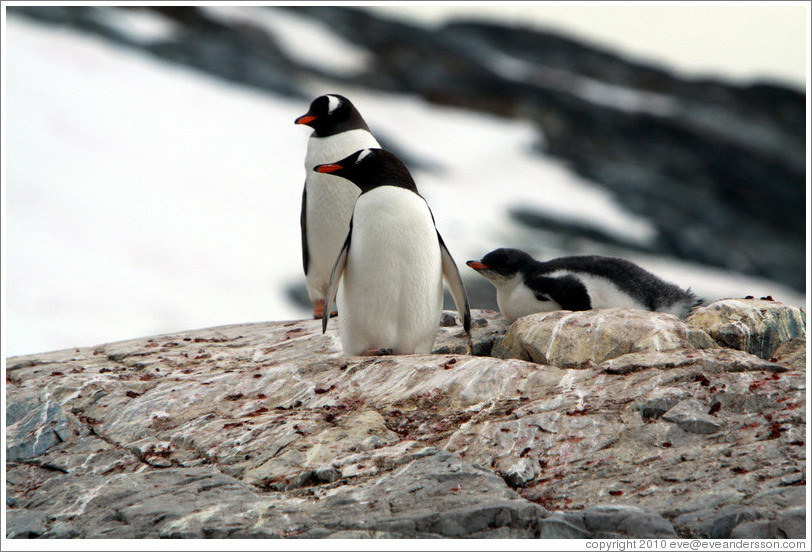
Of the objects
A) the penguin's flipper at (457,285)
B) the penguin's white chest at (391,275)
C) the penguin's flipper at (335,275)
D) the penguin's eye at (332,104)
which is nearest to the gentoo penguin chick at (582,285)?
the penguin's flipper at (457,285)

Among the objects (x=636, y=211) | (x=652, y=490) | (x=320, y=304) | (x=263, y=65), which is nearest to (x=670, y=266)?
(x=636, y=211)

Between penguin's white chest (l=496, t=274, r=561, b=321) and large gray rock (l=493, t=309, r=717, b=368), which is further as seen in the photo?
penguin's white chest (l=496, t=274, r=561, b=321)

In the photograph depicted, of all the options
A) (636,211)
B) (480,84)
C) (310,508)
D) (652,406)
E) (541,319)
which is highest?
(480,84)

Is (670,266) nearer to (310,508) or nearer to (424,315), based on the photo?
(424,315)

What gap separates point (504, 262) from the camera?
477 centimetres

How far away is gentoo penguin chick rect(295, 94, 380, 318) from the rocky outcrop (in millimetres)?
1404

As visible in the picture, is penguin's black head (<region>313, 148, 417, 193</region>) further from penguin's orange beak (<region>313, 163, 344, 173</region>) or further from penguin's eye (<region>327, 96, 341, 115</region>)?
penguin's eye (<region>327, 96, 341, 115</region>)

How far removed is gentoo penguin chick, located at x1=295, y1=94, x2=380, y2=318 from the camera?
5699mm

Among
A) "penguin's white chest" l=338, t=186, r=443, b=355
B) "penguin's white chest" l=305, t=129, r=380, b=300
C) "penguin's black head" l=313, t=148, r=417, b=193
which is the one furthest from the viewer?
"penguin's white chest" l=305, t=129, r=380, b=300

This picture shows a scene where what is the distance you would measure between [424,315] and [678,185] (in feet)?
55.7

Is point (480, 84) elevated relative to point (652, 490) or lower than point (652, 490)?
elevated

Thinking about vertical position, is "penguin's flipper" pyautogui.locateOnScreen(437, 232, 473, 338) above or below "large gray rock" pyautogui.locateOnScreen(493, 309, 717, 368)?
above

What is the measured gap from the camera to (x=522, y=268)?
4789 mm

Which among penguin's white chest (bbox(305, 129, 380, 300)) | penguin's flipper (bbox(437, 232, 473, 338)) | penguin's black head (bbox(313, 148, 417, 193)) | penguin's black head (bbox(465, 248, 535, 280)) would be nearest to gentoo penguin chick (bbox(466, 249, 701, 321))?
penguin's black head (bbox(465, 248, 535, 280))
